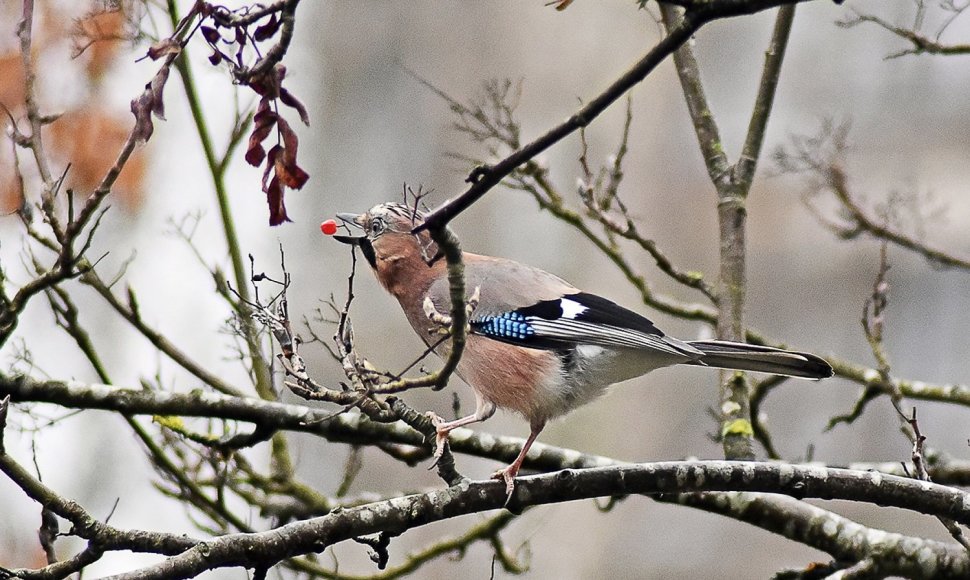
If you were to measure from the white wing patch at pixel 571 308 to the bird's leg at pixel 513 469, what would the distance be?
1.49 feet

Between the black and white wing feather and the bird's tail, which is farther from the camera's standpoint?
the black and white wing feather

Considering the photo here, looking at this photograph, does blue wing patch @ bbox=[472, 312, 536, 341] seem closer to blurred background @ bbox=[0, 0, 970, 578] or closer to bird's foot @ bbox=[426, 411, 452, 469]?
bird's foot @ bbox=[426, 411, 452, 469]

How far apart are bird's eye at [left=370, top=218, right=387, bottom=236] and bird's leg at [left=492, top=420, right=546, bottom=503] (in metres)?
1.17

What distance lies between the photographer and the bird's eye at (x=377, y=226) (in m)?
4.89

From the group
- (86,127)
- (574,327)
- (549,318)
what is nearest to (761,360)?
(574,327)

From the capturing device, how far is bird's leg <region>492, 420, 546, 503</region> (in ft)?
11.4

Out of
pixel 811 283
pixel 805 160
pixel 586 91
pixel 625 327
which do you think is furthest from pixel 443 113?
pixel 625 327

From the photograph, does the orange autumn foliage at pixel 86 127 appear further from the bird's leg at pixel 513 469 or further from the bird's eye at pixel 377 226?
the bird's leg at pixel 513 469

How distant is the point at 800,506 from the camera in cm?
422

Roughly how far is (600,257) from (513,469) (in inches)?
330

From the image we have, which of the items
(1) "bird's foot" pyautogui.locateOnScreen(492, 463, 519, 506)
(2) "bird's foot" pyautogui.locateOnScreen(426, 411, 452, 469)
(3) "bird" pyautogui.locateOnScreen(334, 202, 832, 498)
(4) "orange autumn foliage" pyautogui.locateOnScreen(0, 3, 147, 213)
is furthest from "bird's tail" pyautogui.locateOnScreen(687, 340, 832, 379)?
(4) "orange autumn foliage" pyautogui.locateOnScreen(0, 3, 147, 213)

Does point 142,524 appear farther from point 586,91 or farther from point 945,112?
point 945,112

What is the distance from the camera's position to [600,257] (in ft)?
39.4

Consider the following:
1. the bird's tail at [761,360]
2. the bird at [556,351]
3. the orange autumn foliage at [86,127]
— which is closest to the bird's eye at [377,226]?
the bird at [556,351]
